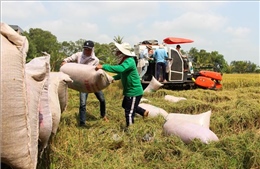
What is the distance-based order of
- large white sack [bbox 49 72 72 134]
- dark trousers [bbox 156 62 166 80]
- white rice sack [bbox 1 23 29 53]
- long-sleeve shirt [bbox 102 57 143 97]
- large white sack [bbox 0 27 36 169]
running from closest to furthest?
large white sack [bbox 0 27 36 169] < white rice sack [bbox 1 23 29 53] < large white sack [bbox 49 72 72 134] < long-sleeve shirt [bbox 102 57 143 97] < dark trousers [bbox 156 62 166 80]

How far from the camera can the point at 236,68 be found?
4906 centimetres

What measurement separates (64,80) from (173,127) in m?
1.45

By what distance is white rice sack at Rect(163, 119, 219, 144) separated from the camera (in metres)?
3.56

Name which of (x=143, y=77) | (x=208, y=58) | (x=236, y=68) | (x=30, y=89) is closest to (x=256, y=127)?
(x=30, y=89)

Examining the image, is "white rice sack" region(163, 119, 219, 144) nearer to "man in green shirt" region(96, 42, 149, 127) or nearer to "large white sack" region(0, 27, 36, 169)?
"man in green shirt" region(96, 42, 149, 127)

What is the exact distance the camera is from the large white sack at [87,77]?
408cm

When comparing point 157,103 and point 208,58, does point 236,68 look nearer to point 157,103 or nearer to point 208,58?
point 208,58

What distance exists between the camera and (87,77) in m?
4.08

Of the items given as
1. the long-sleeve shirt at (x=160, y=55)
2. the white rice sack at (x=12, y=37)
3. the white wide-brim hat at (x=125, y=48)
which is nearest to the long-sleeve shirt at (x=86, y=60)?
the white wide-brim hat at (x=125, y=48)

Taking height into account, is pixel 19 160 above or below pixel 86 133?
above

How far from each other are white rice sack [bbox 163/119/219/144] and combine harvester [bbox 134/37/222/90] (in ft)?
20.1

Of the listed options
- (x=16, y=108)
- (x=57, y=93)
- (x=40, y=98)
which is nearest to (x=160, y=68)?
(x=57, y=93)

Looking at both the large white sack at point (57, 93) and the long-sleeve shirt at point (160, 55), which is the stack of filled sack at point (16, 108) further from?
the long-sleeve shirt at point (160, 55)

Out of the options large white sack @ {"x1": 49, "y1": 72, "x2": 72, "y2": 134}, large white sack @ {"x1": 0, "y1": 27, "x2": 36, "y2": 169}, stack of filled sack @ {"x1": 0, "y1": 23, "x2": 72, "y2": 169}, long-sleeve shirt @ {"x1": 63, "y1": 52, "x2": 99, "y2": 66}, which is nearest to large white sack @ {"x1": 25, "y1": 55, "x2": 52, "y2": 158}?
stack of filled sack @ {"x1": 0, "y1": 23, "x2": 72, "y2": 169}
